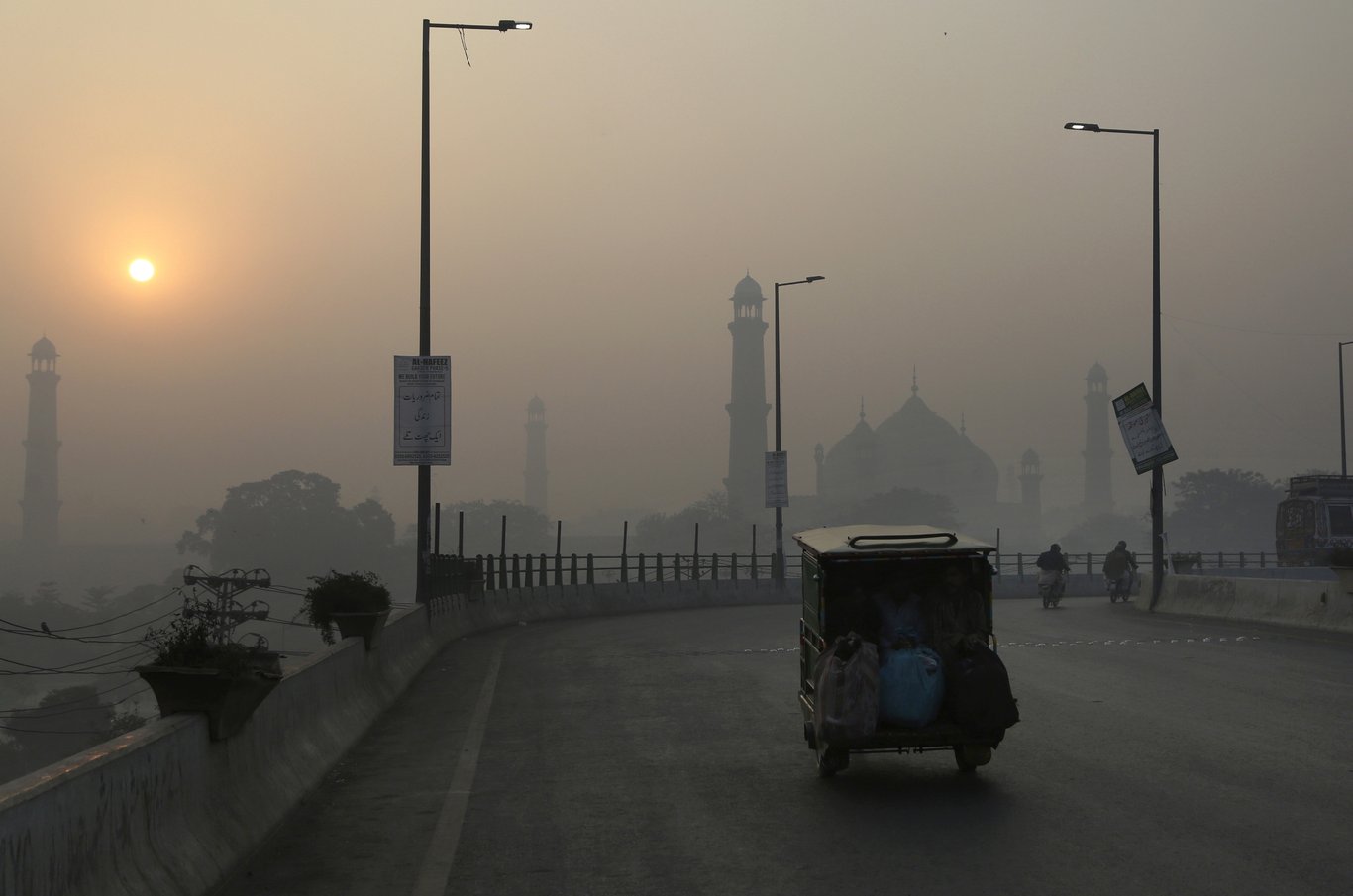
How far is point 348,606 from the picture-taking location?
14875 millimetres

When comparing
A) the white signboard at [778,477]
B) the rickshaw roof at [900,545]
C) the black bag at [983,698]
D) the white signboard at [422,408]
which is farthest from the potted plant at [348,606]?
the white signboard at [778,477]

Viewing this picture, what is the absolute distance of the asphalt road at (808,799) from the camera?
278 inches

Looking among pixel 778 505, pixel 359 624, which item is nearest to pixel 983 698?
pixel 359 624

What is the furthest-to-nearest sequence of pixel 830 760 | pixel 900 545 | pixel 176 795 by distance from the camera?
pixel 900 545 < pixel 830 760 < pixel 176 795

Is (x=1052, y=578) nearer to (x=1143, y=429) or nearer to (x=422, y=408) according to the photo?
(x=1143, y=429)

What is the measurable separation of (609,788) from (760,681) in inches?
282

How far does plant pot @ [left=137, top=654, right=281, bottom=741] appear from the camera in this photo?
735 centimetres

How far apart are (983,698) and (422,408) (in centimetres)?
1486

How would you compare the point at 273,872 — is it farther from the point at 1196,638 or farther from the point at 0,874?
the point at 1196,638

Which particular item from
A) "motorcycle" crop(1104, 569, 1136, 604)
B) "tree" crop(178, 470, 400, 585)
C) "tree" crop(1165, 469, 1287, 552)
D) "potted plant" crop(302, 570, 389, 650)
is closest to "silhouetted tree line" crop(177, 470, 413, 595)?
"tree" crop(178, 470, 400, 585)

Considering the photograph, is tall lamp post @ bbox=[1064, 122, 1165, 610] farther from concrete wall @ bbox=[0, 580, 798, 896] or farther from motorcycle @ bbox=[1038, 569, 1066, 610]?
concrete wall @ bbox=[0, 580, 798, 896]

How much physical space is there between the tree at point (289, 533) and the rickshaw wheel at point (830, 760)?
540 feet

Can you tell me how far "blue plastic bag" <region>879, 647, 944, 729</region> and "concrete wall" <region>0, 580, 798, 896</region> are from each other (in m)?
3.92

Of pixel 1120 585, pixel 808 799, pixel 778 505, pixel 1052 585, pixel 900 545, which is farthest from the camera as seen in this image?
pixel 778 505
